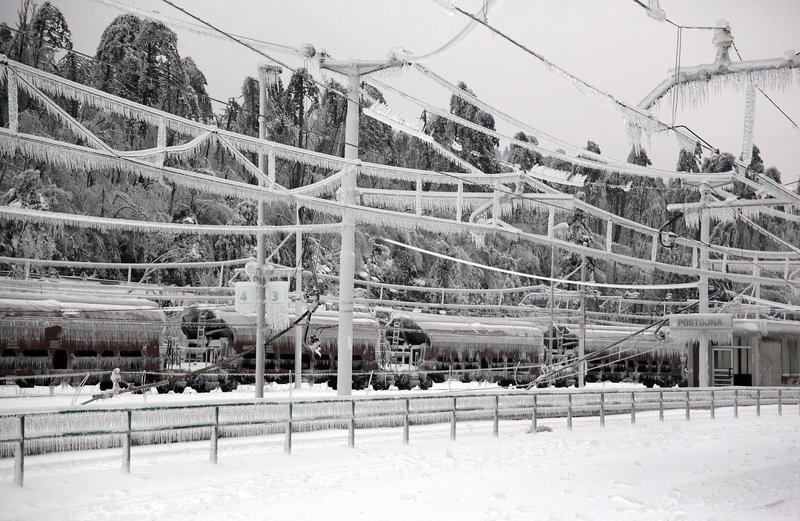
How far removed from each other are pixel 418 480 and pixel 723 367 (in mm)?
28109

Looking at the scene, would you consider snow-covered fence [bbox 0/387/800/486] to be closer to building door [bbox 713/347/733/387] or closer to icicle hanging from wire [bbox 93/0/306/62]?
icicle hanging from wire [bbox 93/0/306/62]

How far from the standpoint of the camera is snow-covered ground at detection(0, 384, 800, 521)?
11.4 m

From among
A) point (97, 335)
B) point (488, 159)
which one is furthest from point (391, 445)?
point (488, 159)

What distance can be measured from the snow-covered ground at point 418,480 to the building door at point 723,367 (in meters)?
18.5

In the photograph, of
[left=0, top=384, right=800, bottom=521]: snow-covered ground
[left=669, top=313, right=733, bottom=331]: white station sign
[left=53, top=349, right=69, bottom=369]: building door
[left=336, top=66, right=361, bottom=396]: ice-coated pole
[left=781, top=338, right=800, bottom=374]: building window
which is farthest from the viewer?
[left=781, top=338, right=800, bottom=374]: building window

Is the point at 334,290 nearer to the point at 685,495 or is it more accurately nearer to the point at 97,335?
the point at 97,335

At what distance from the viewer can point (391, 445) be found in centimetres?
1775

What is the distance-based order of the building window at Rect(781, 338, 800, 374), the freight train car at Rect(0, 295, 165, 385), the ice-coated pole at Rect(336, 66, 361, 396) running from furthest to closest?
the building window at Rect(781, 338, 800, 374) < the freight train car at Rect(0, 295, 165, 385) < the ice-coated pole at Rect(336, 66, 361, 396)

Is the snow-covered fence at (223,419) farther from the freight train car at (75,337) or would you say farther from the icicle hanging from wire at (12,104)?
the freight train car at (75,337)

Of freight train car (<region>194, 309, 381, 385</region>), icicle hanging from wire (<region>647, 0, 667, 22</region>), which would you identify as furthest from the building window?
icicle hanging from wire (<region>647, 0, 667, 22</region>)

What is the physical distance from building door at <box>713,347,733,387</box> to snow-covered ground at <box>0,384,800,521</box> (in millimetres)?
18519

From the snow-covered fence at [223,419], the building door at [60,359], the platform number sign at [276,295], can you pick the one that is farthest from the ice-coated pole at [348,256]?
the building door at [60,359]

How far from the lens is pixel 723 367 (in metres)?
38.6

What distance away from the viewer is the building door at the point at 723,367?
38.1 m
